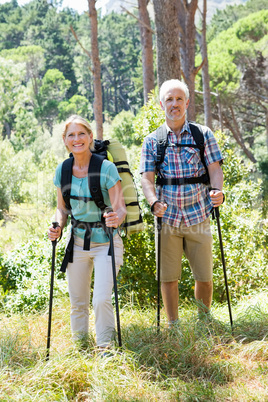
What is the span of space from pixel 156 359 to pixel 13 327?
142 cm

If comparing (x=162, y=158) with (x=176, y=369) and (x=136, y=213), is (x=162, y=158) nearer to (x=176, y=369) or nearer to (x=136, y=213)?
A: (x=136, y=213)

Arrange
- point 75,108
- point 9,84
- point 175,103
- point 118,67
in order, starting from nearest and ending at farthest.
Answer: point 175,103 → point 9,84 → point 75,108 → point 118,67

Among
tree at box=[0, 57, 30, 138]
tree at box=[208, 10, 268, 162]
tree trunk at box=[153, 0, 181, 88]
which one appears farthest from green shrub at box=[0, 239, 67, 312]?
tree at box=[0, 57, 30, 138]

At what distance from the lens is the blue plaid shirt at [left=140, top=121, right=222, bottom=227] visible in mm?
3381

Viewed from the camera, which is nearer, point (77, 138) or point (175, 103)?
point (77, 138)

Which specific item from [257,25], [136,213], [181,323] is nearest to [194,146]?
[136,213]

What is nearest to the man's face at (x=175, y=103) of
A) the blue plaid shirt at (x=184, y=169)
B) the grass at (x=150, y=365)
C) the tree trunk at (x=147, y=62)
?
the blue plaid shirt at (x=184, y=169)

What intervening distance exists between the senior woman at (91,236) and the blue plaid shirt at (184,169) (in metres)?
0.39

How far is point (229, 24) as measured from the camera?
3631 cm

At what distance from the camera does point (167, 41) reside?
554cm

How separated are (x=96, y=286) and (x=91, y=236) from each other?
1.13 ft

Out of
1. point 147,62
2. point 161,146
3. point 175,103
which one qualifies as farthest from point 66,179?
point 147,62

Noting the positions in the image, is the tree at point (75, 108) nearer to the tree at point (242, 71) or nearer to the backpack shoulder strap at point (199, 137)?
the tree at point (242, 71)

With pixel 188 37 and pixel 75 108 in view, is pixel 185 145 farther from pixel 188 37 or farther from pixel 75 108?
pixel 75 108
